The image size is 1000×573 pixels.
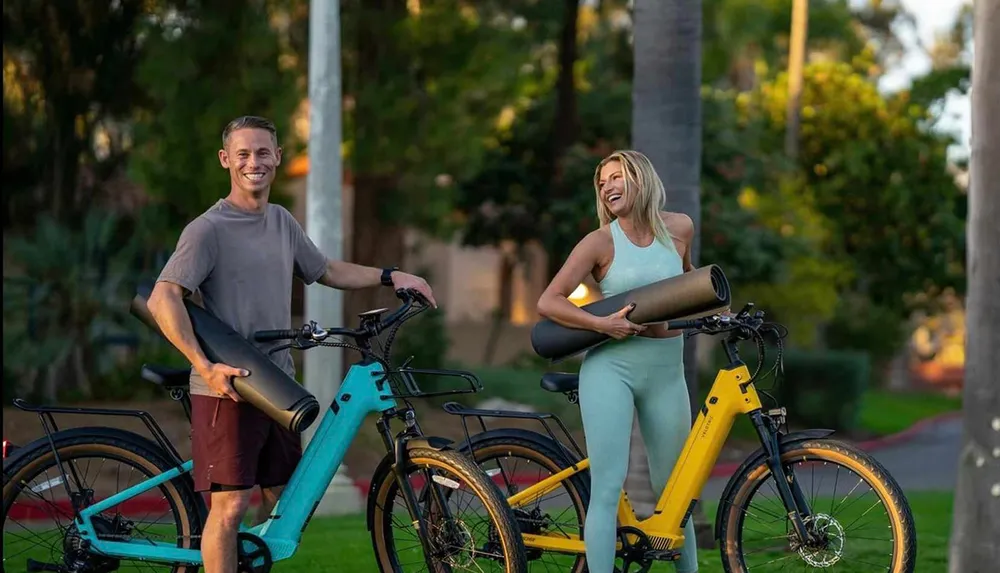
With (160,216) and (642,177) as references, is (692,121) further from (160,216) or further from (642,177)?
(160,216)

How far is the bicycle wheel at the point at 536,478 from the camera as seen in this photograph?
20.7 feet

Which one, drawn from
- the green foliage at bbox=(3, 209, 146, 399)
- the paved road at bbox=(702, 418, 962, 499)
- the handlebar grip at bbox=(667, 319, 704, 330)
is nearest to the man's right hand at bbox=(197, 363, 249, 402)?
the handlebar grip at bbox=(667, 319, 704, 330)

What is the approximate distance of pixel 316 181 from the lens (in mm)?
12141

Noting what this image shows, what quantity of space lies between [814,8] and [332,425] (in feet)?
104

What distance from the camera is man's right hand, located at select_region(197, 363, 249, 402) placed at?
5.70 meters

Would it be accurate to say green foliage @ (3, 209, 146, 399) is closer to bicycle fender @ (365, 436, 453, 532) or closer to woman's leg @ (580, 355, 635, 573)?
bicycle fender @ (365, 436, 453, 532)

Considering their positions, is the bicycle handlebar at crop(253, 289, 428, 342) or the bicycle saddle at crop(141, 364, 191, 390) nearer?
the bicycle handlebar at crop(253, 289, 428, 342)

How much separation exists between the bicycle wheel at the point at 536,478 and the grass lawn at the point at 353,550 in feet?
5.27

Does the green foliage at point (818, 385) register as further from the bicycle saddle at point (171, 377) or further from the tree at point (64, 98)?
the bicycle saddle at point (171, 377)

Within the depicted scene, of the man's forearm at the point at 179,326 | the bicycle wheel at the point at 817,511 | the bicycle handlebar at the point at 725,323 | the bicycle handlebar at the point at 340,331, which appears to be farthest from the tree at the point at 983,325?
the man's forearm at the point at 179,326

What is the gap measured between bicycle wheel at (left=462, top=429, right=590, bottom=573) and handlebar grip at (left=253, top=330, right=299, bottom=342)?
89cm

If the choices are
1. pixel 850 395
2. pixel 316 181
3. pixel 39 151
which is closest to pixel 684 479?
pixel 316 181

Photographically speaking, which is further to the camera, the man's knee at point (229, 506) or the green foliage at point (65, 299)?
the green foliage at point (65, 299)

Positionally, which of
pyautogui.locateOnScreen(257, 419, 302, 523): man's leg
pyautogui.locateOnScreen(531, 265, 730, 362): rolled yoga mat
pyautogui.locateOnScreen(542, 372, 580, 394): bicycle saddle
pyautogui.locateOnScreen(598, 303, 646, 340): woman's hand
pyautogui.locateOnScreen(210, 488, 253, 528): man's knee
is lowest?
pyautogui.locateOnScreen(210, 488, 253, 528): man's knee
